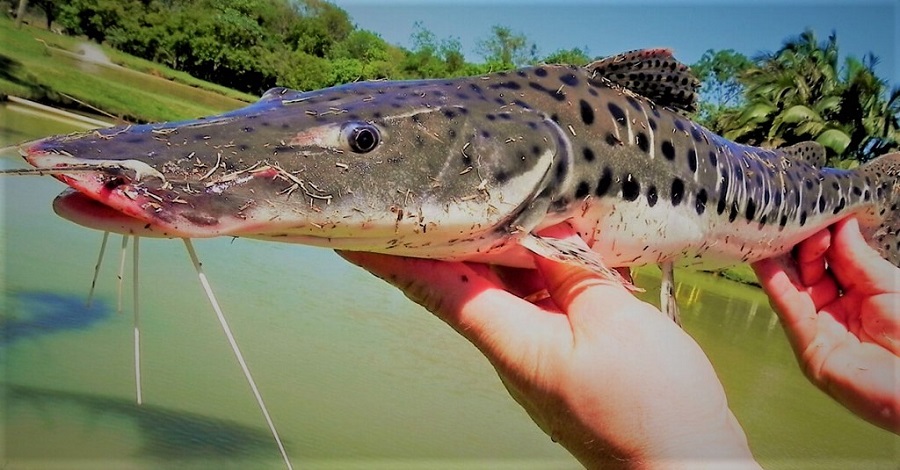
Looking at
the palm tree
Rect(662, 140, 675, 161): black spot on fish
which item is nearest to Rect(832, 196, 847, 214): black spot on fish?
Rect(662, 140, 675, 161): black spot on fish

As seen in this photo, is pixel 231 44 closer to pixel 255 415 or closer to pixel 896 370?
pixel 255 415

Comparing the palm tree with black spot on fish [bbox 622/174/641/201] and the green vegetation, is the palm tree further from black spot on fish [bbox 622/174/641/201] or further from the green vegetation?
black spot on fish [bbox 622/174/641/201]

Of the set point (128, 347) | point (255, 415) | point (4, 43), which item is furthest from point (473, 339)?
point (4, 43)

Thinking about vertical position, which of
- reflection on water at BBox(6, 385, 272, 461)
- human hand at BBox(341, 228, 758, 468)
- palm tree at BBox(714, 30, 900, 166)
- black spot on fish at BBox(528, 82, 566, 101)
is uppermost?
palm tree at BBox(714, 30, 900, 166)

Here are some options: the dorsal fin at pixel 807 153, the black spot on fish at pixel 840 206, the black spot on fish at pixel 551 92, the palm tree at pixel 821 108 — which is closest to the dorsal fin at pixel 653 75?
the black spot on fish at pixel 551 92

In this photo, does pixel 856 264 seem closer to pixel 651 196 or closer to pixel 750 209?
pixel 750 209
